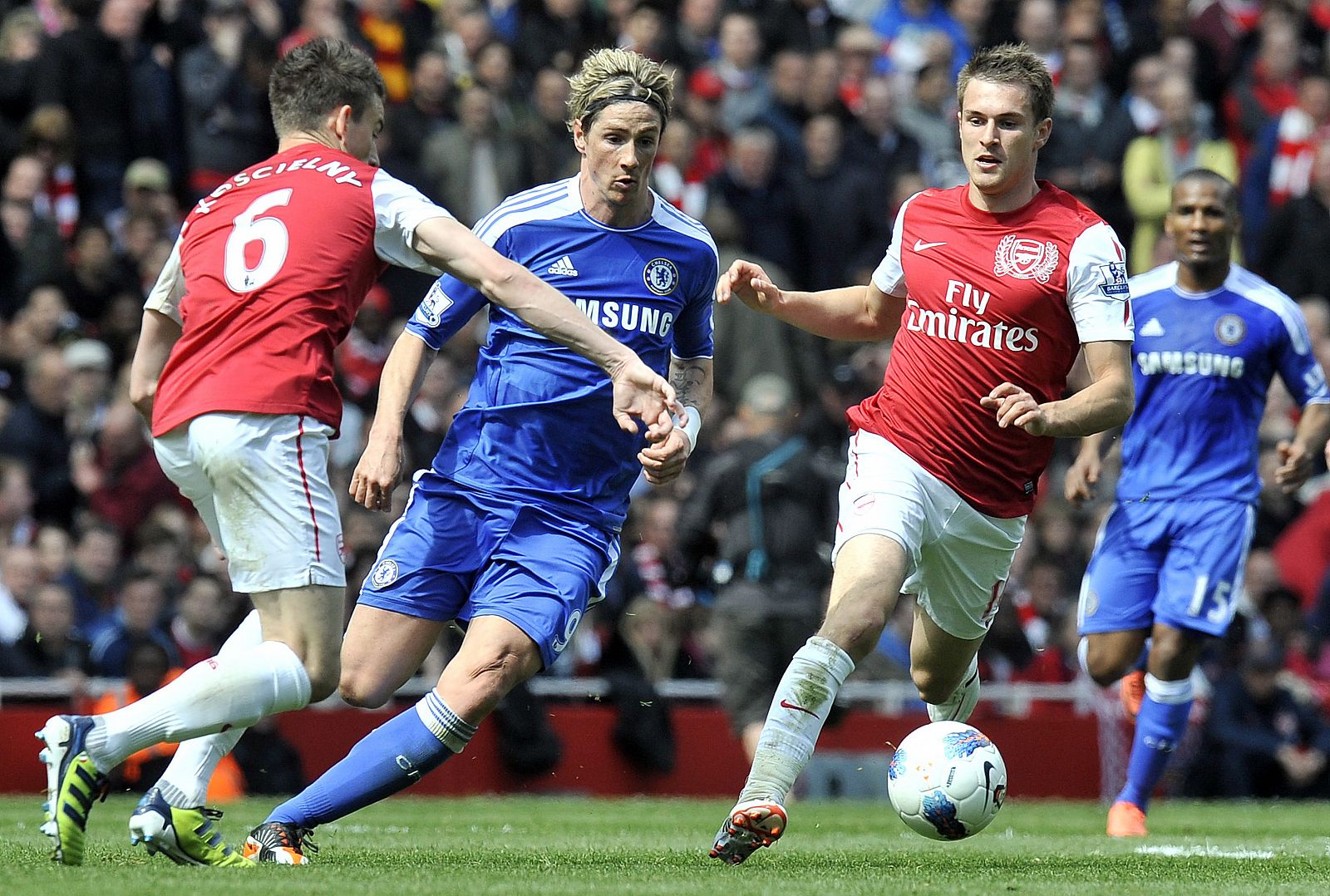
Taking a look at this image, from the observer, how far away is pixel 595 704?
1368 cm

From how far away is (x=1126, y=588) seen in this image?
10242 mm

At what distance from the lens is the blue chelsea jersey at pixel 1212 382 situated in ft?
33.5

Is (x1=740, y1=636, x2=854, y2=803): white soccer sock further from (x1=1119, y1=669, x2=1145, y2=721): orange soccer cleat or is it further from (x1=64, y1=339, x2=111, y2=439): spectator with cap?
(x1=64, y1=339, x2=111, y2=439): spectator with cap

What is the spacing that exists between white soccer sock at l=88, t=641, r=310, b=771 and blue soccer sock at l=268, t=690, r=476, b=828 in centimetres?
48

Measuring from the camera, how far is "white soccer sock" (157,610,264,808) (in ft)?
21.7

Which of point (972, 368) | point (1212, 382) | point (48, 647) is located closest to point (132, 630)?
point (48, 647)

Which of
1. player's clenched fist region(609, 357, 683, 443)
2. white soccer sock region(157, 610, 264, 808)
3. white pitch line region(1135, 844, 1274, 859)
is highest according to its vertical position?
player's clenched fist region(609, 357, 683, 443)

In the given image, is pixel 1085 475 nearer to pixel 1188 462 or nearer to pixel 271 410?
pixel 1188 462

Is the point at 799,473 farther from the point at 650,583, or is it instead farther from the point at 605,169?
the point at 605,169

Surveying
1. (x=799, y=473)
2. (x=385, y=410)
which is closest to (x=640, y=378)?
(x=385, y=410)

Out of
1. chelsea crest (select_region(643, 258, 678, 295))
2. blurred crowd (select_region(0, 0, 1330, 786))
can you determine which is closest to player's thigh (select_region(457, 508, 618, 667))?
chelsea crest (select_region(643, 258, 678, 295))

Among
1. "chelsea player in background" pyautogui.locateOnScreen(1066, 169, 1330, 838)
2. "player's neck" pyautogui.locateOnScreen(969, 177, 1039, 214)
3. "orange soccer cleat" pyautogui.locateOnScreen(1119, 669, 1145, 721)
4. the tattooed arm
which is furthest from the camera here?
"orange soccer cleat" pyautogui.locateOnScreen(1119, 669, 1145, 721)

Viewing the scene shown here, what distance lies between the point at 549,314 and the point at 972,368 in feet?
6.16

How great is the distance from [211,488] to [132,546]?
7576 millimetres
